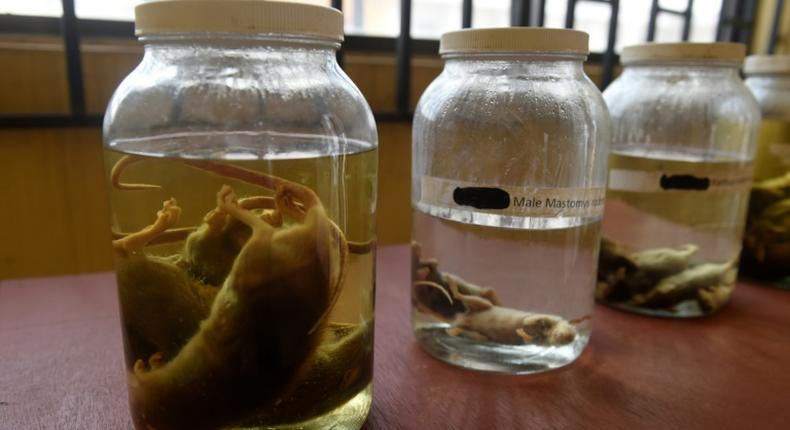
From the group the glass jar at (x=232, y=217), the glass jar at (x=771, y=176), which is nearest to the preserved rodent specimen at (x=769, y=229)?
the glass jar at (x=771, y=176)

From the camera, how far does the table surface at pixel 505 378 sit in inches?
16.1

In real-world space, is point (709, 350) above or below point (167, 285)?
below

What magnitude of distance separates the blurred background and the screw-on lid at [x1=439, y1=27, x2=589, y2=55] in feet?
0.87

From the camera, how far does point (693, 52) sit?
0.55m

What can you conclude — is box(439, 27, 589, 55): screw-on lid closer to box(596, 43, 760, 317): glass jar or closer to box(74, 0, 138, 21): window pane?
box(596, 43, 760, 317): glass jar

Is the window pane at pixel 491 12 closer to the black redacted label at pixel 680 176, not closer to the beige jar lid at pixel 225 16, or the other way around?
the black redacted label at pixel 680 176

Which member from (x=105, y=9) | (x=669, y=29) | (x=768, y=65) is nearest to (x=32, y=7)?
(x=105, y=9)

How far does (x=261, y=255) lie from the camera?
32 centimetres

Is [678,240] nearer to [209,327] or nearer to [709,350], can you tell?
[709,350]

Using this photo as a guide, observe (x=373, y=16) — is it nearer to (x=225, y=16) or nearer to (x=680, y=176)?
(x=680, y=176)

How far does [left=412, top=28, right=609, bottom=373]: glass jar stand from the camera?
0.45m

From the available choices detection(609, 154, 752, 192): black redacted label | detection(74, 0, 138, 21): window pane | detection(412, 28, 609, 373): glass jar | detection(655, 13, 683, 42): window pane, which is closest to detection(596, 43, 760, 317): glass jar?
detection(609, 154, 752, 192): black redacted label

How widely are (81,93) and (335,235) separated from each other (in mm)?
547

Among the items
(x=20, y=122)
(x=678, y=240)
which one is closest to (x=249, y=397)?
(x=678, y=240)
